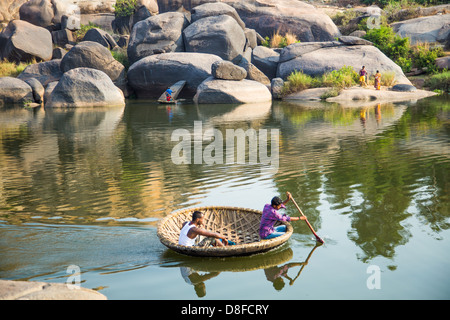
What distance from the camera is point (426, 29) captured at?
3378cm

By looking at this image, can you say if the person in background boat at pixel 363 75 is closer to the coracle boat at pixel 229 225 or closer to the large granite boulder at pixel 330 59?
the large granite boulder at pixel 330 59

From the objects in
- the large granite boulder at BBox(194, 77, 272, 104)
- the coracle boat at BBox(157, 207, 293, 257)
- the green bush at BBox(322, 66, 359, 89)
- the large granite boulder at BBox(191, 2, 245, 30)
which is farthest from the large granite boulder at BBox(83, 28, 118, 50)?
the coracle boat at BBox(157, 207, 293, 257)

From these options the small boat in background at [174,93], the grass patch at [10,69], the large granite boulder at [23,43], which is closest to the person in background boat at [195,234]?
the small boat in background at [174,93]

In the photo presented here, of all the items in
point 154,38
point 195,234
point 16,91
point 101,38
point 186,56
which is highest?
point 101,38

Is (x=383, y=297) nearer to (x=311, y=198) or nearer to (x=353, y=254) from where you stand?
(x=353, y=254)

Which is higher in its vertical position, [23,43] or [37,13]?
[37,13]

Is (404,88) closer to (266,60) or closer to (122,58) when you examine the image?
(266,60)

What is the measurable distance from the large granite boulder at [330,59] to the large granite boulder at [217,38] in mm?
3137

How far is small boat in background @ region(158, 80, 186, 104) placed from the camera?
86.5ft

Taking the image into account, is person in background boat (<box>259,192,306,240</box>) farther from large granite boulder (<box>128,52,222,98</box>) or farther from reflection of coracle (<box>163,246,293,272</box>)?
large granite boulder (<box>128,52,222,98</box>)

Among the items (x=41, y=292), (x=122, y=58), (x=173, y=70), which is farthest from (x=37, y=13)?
(x=41, y=292)

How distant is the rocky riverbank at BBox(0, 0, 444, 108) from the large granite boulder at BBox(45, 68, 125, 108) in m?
0.05

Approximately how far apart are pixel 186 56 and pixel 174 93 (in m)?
2.85
